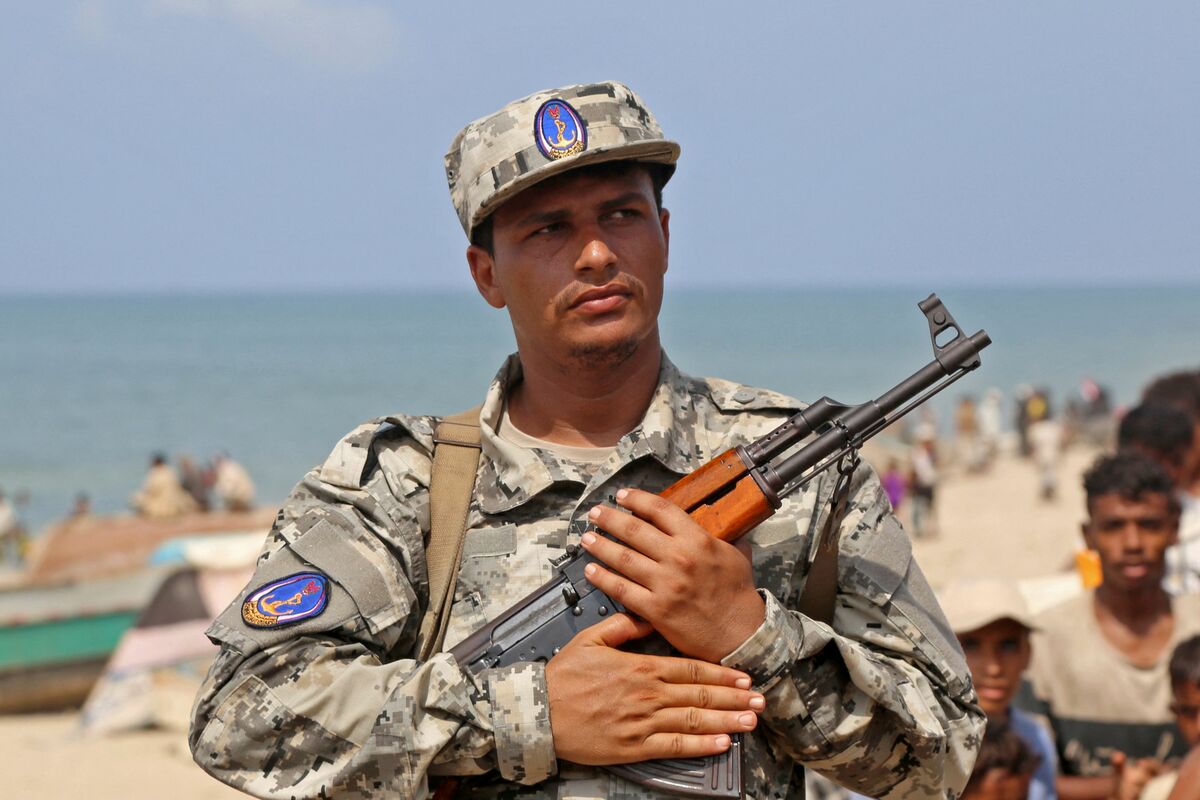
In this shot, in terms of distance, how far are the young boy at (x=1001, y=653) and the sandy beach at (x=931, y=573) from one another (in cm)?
338

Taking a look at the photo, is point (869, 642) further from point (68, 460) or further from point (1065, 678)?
point (68, 460)

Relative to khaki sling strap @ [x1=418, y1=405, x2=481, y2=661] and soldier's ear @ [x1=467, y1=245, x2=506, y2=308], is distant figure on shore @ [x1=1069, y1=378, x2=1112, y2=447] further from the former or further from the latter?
khaki sling strap @ [x1=418, y1=405, x2=481, y2=661]

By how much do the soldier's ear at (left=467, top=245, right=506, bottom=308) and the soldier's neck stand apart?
0.44ft

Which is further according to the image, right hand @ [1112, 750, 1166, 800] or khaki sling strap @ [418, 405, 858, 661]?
right hand @ [1112, 750, 1166, 800]

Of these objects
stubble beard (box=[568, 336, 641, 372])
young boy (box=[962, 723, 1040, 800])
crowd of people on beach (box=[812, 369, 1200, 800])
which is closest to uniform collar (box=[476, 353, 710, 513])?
stubble beard (box=[568, 336, 641, 372])

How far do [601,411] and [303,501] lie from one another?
2.05 ft

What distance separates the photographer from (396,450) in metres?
2.80

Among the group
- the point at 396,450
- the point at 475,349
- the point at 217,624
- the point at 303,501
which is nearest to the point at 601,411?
the point at 396,450

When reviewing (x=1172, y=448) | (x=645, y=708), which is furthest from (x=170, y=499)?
(x=645, y=708)

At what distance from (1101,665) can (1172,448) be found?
7.16 ft

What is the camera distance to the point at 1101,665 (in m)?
5.30

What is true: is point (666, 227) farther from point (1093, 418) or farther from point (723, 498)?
point (1093, 418)

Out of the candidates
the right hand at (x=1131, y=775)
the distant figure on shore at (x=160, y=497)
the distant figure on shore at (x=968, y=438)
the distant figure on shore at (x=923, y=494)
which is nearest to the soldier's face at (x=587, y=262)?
the right hand at (x=1131, y=775)

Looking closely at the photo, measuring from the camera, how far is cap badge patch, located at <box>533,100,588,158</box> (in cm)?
267
